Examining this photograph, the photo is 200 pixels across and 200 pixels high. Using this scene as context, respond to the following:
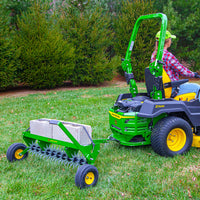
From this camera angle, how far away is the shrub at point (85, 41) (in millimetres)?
13430

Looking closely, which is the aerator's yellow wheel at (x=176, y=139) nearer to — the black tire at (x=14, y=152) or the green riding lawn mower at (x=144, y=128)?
the green riding lawn mower at (x=144, y=128)

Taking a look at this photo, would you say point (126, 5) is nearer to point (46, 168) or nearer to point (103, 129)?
point (103, 129)

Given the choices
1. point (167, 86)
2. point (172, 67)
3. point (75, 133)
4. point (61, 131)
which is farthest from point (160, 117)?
point (61, 131)

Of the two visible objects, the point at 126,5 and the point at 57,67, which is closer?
the point at 57,67

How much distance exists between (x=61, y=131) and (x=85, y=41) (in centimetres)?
1054

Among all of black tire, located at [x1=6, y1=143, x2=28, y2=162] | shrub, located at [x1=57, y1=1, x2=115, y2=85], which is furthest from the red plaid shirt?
shrub, located at [x1=57, y1=1, x2=115, y2=85]

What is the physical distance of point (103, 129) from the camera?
18.8 ft

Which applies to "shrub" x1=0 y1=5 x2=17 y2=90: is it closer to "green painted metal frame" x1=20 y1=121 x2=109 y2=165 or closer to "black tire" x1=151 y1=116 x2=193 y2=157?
"green painted metal frame" x1=20 y1=121 x2=109 y2=165

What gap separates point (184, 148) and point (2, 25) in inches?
389

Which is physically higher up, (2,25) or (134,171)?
(2,25)

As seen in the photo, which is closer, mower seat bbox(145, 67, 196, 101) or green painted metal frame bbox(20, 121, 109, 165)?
green painted metal frame bbox(20, 121, 109, 165)

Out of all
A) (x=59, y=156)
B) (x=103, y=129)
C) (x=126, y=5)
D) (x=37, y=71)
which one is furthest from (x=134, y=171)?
(x=126, y=5)

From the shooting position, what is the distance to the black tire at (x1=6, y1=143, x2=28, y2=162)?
3.97 m

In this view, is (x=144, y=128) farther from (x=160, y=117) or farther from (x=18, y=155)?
(x=18, y=155)
